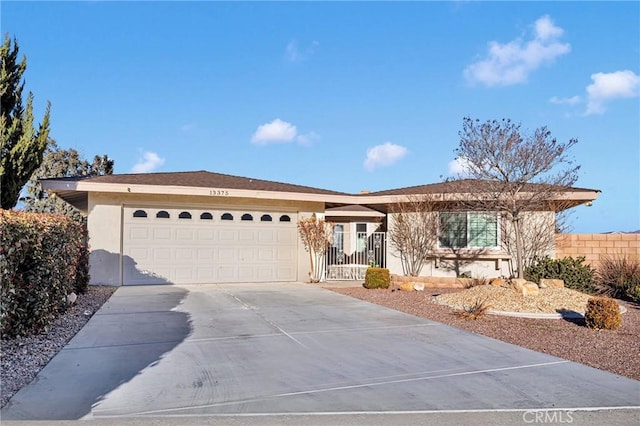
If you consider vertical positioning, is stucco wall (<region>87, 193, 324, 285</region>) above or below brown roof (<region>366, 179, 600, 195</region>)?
below

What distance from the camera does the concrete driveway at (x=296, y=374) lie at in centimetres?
473

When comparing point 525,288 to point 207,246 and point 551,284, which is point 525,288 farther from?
point 207,246

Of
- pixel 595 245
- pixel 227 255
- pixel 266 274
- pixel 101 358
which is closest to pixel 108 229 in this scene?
pixel 227 255

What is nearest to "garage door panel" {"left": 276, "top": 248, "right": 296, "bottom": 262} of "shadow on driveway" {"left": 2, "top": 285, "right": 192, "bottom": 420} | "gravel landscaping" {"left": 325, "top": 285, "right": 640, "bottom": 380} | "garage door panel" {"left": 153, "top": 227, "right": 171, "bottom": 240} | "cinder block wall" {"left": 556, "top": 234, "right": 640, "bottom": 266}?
"garage door panel" {"left": 153, "top": 227, "right": 171, "bottom": 240}

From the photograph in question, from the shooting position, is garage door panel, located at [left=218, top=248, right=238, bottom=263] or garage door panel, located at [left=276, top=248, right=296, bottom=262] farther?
garage door panel, located at [left=276, top=248, right=296, bottom=262]

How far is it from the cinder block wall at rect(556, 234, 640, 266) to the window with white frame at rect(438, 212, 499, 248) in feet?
7.01

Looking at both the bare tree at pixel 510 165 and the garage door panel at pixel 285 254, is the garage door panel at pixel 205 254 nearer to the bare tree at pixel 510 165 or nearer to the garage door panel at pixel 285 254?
the garage door panel at pixel 285 254

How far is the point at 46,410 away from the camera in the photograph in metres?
4.52

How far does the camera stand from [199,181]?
15664 millimetres

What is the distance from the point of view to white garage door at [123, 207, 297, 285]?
1461 cm

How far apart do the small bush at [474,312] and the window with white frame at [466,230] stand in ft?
20.5

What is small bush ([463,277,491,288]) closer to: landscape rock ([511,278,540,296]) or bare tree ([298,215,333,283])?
landscape rock ([511,278,540,296])

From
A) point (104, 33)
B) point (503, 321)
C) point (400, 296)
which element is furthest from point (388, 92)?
point (503, 321)

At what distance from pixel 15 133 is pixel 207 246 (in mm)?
6341
